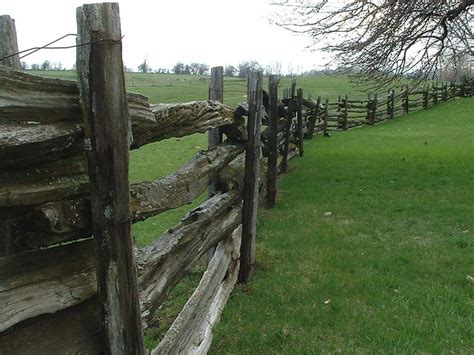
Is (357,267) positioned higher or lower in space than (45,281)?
lower

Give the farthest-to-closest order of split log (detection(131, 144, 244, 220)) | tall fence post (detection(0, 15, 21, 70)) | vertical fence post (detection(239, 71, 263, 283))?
1. vertical fence post (detection(239, 71, 263, 283))
2. tall fence post (detection(0, 15, 21, 70))
3. split log (detection(131, 144, 244, 220))

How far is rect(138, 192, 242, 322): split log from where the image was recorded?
8.89ft

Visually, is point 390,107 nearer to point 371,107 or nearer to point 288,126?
point 371,107

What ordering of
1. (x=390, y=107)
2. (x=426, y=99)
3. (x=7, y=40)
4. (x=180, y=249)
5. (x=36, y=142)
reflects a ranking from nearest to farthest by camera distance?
(x=36, y=142) → (x=7, y=40) → (x=180, y=249) → (x=390, y=107) → (x=426, y=99)

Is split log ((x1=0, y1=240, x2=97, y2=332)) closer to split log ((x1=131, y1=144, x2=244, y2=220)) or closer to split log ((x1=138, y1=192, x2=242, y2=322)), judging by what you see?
split log ((x1=131, y1=144, x2=244, y2=220))

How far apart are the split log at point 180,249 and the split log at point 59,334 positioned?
0.46m

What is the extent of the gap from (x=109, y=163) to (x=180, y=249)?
4.34ft

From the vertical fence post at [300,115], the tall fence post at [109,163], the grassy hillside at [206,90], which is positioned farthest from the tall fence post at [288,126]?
the grassy hillside at [206,90]

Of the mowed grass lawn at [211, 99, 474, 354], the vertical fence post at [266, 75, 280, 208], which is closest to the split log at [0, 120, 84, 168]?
the mowed grass lawn at [211, 99, 474, 354]

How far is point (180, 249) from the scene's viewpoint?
10.4 ft

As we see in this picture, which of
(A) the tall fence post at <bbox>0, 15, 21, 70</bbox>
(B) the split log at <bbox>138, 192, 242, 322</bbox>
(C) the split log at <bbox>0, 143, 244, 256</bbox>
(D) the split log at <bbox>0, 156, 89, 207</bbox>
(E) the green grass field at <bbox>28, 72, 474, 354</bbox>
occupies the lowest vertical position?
(E) the green grass field at <bbox>28, 72, 474, 354</bbox>

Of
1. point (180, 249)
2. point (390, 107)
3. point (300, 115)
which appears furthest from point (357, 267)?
point (390, 107)

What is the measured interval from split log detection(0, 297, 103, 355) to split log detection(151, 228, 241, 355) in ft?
2.15

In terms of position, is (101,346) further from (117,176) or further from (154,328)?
(154,328)
